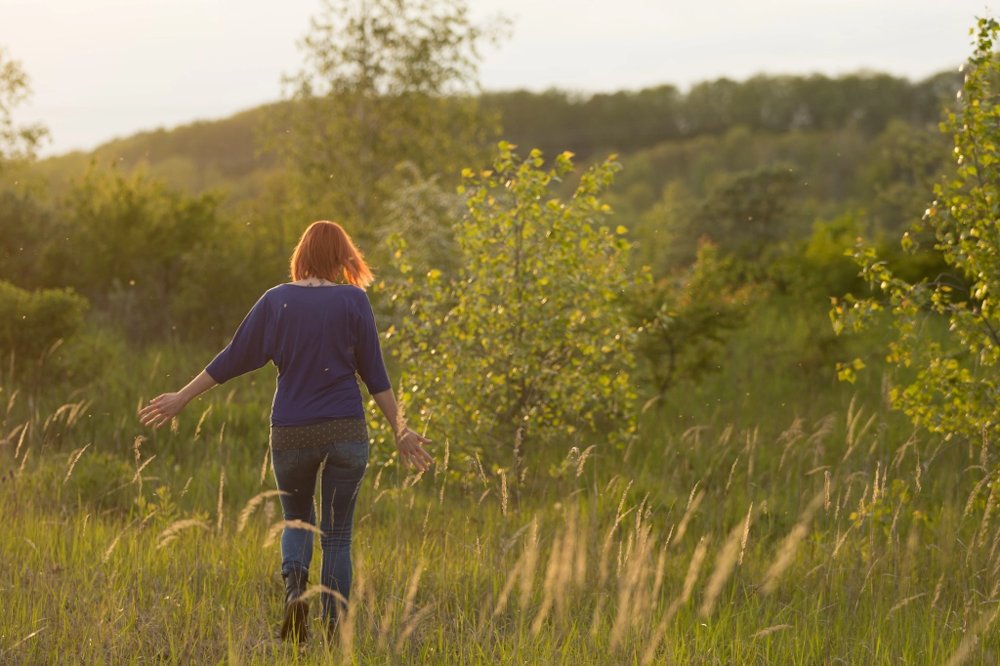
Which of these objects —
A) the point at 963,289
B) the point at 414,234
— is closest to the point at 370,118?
the point at 414,234

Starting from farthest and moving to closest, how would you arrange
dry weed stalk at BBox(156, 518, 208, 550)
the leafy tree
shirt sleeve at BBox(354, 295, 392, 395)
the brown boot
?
the leafy tree → shirt sleeve at BBox(354, 295, 392, 395) → the brown boot → dry weed stalk at BBox(156, 518, 208, 550)

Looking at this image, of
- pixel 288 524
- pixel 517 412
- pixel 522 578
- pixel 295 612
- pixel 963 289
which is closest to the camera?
pixel 288 524

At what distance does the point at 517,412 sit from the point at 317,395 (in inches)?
186

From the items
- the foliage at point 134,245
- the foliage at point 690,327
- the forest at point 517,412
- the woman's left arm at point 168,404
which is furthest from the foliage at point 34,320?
the woman's left arm at point 168,404

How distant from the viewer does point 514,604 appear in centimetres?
662

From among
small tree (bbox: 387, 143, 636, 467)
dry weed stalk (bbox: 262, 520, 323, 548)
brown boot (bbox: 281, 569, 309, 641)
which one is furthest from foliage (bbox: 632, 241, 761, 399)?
dry weed stalk (bbox: 262, 520, 323, 548)

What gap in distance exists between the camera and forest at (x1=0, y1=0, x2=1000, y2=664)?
5793 mm

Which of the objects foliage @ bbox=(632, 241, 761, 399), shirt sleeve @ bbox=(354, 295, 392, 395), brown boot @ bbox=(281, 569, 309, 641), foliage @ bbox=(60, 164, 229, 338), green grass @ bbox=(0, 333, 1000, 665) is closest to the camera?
green grass @ bbox=(0, 333, 1000, 665)

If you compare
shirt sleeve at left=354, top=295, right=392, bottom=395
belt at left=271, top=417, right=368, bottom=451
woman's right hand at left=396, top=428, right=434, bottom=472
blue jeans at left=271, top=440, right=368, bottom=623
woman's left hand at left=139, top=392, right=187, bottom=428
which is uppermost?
shirt sleeve at left=354, top=295, right=392, bottom=395

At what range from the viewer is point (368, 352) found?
5.62 meters

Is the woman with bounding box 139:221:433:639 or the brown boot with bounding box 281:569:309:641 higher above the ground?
the woman with bounding box 139:221:433:639

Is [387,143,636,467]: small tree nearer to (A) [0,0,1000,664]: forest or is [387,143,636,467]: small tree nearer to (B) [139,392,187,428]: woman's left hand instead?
(A) [0,0,1000,664]: forest

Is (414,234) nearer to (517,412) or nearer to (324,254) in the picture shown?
(517,412)

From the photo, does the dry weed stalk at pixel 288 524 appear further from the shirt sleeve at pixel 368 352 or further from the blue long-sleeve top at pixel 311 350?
the shirt sleeve at pixel 368 352
